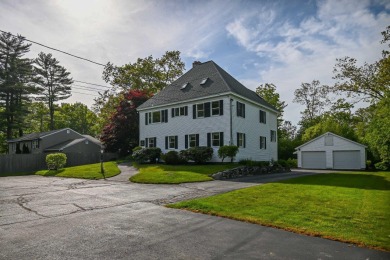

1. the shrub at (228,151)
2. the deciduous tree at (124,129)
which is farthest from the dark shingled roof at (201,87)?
the deciduous tree at (124,129)

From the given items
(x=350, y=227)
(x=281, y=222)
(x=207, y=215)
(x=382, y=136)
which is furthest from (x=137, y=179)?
(x=382, y=136)

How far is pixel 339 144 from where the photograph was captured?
3197cm

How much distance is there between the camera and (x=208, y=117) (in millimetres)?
23406

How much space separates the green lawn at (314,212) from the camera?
564 centimetres

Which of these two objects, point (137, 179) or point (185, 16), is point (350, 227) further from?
point (137, 179)

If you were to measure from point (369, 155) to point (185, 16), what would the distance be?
32.8 m

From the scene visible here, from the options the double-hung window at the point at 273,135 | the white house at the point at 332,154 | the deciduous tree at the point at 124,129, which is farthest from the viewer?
the deciduous tree at the point at 124,129

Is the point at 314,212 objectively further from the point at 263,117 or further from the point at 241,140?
the point at 263,117

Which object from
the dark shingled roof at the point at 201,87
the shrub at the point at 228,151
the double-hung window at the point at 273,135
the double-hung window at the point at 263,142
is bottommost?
the shrub at the point at 228,151

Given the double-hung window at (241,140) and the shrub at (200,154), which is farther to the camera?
the double-hung window at (241,140)

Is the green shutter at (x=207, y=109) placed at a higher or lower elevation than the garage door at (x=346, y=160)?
higher

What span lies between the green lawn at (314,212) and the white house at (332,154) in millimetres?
24077

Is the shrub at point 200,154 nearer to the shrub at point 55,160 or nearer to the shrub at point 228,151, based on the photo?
the shrub at point 228,151

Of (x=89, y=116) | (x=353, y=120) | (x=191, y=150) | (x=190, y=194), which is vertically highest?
(x=89, y=116)
